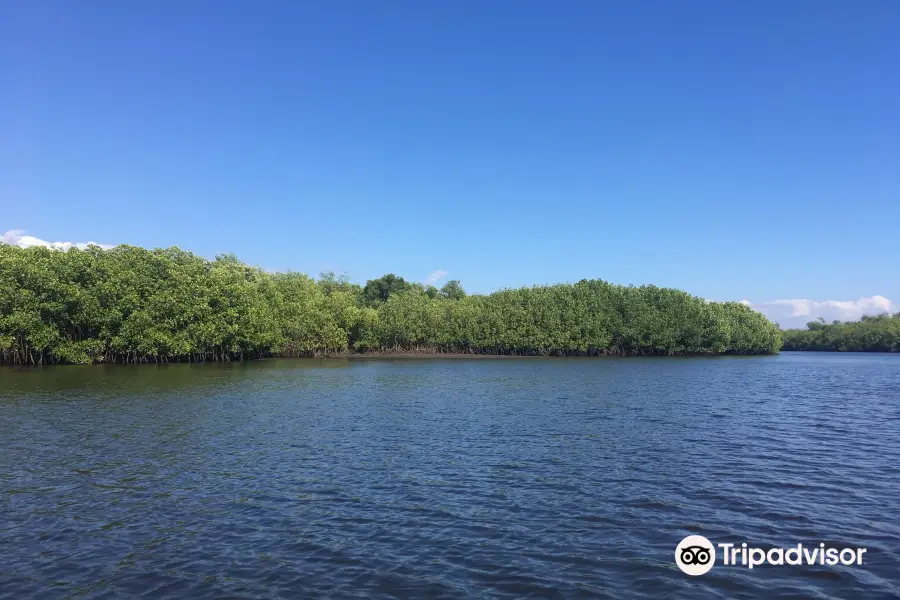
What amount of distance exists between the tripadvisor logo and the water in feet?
1.10

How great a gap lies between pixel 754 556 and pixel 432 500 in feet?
29.1

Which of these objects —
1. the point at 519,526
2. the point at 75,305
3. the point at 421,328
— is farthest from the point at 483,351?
the point at 519,526

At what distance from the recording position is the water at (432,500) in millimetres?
12555

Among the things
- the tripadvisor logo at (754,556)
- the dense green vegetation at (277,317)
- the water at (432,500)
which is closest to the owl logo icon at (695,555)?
the tripadvisor logo at (754,556)

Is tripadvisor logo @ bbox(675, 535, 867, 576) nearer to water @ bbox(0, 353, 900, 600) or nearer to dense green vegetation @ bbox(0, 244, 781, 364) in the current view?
water @ bbox(0, 353, 900, 600)

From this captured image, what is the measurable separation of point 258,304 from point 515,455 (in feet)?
282

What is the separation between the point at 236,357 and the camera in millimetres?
107625

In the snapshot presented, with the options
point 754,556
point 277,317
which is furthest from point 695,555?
point 277,317

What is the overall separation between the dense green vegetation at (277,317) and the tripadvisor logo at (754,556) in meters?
84.5

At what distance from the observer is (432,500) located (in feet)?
59.3

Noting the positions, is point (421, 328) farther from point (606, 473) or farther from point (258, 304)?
point (606, 473)

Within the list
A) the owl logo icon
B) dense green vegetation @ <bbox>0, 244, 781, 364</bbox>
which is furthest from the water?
dense green vegetation @ <bbox>0, 244, 781, 364</bbox>

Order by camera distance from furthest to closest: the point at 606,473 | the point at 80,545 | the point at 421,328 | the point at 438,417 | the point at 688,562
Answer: the point at 421,328
the point at 438,417
the point at 606,473
the point at 80,545
the point at 688,562

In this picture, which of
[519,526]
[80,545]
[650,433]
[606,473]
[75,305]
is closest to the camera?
[80,545]
